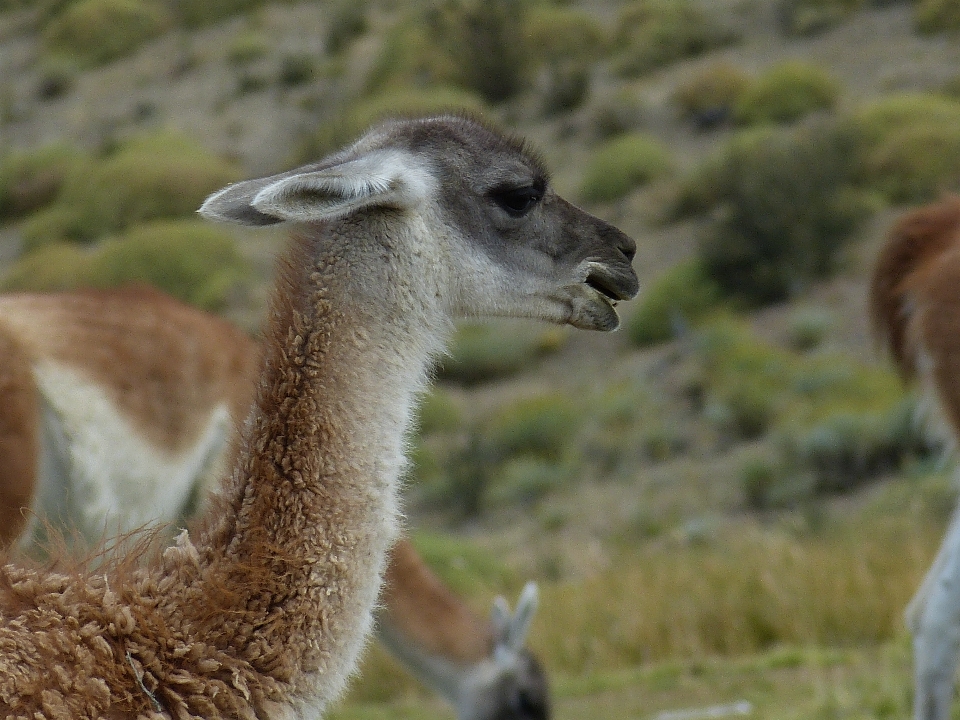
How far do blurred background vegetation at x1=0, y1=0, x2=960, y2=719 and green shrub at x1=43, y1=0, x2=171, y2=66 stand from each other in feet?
3.25

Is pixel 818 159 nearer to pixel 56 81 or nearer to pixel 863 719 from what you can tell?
pixel 863 719

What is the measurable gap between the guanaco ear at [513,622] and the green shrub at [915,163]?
12550mm

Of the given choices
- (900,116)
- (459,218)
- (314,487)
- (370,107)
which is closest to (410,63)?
(370,107)

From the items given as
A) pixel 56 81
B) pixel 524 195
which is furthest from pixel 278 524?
pixel 56 81

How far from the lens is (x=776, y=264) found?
16328mm

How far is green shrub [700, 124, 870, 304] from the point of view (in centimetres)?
1619

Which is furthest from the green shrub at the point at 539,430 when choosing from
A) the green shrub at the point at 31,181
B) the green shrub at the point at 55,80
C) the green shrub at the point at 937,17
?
the green shrub at the point at 55,80

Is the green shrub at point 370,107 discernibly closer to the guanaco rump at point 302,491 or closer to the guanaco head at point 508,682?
the guanaco head at point 508,682

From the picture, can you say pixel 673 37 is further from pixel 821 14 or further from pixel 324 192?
pixel 324 192

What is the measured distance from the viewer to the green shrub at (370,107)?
23516 mm

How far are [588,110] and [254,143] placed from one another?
8.31 m

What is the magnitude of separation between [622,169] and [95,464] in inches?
637

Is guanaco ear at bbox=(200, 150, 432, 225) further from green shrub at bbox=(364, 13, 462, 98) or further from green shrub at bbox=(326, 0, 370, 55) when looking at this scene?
green shrub at bbox=(326, 0, 370, 55)

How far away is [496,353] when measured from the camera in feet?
57.3
